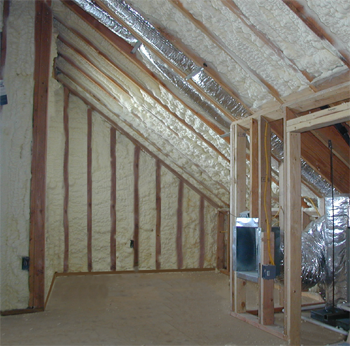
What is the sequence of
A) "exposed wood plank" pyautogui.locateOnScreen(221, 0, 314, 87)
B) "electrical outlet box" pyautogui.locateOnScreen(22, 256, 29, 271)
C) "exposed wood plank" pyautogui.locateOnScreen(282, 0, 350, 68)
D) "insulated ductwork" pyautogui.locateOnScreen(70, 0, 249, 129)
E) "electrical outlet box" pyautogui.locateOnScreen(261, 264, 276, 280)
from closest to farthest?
1. "exposed wood plank" pyautogui.locateOnScreen(282, 0, 350, 68)
2. "exposed wood plank" pyautogui.locateOnScreen(221, 0, 314, 87)
3. "insulated ductwork" pyautogui.locateOnScreen(70, 0, 249, 129)
4. "electrical outlet box" pyautogui.locateOnScreen(261, 264, 276, 280)
5. "electrical outlet box" pyautogui.locateOnScreen(22, 256, 29, 271)

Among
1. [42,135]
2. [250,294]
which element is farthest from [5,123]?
[250,294]

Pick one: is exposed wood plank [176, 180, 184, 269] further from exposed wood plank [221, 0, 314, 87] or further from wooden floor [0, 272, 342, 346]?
exposed wood plank [221, 0, 314, 87]

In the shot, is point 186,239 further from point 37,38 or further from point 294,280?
point 37,38

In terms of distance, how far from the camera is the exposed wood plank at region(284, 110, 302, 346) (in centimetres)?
275

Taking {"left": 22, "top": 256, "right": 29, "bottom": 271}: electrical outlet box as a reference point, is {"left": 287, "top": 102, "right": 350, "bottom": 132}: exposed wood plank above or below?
above

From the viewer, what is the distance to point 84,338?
2.83 m

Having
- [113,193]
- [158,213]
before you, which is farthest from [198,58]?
[158,213]

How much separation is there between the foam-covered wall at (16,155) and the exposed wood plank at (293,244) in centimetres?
235

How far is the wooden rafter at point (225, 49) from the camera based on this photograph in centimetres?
254

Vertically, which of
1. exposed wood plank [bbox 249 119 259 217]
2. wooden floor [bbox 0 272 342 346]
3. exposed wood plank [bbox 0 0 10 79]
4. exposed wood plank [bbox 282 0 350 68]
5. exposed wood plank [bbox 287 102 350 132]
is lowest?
wooden floor [bbox 0 272 342 346]

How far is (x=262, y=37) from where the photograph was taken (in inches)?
94.3

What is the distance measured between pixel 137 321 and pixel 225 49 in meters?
2.37

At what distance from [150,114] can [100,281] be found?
2368 millimetres

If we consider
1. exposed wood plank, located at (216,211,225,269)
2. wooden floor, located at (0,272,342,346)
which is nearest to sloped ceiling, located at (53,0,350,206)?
exposed wood plank, located at (216,211,225,269)
